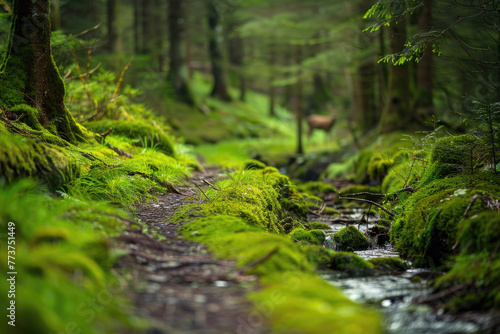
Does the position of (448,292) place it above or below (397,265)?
above

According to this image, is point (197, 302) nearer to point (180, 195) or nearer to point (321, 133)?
point (180, 195)

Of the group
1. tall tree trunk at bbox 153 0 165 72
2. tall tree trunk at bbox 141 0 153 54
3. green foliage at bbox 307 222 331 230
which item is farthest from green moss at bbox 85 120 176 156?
tall tree trunk at bbox 153 0 165 72

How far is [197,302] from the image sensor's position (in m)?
2.66

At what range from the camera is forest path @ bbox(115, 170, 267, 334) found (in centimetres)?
241

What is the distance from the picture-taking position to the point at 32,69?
217 inches

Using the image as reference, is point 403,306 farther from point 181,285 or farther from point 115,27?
point 115,27

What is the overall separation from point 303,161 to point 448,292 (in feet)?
40.8

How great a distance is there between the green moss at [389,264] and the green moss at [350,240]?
3.64ft

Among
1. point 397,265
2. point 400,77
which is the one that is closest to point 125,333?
point 397,265

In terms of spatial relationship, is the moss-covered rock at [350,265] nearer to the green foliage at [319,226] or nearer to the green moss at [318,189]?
the green foliage at [319,226]

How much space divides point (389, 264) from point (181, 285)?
7.46 ft

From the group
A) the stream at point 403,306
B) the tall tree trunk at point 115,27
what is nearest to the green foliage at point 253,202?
the stream at point 403,306

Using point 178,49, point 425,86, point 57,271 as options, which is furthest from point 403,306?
point 178,49

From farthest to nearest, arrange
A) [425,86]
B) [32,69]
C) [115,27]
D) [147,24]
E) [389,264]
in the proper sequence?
[147,24]
[115,27]
[425,86]
[32,69]
[389,264]
